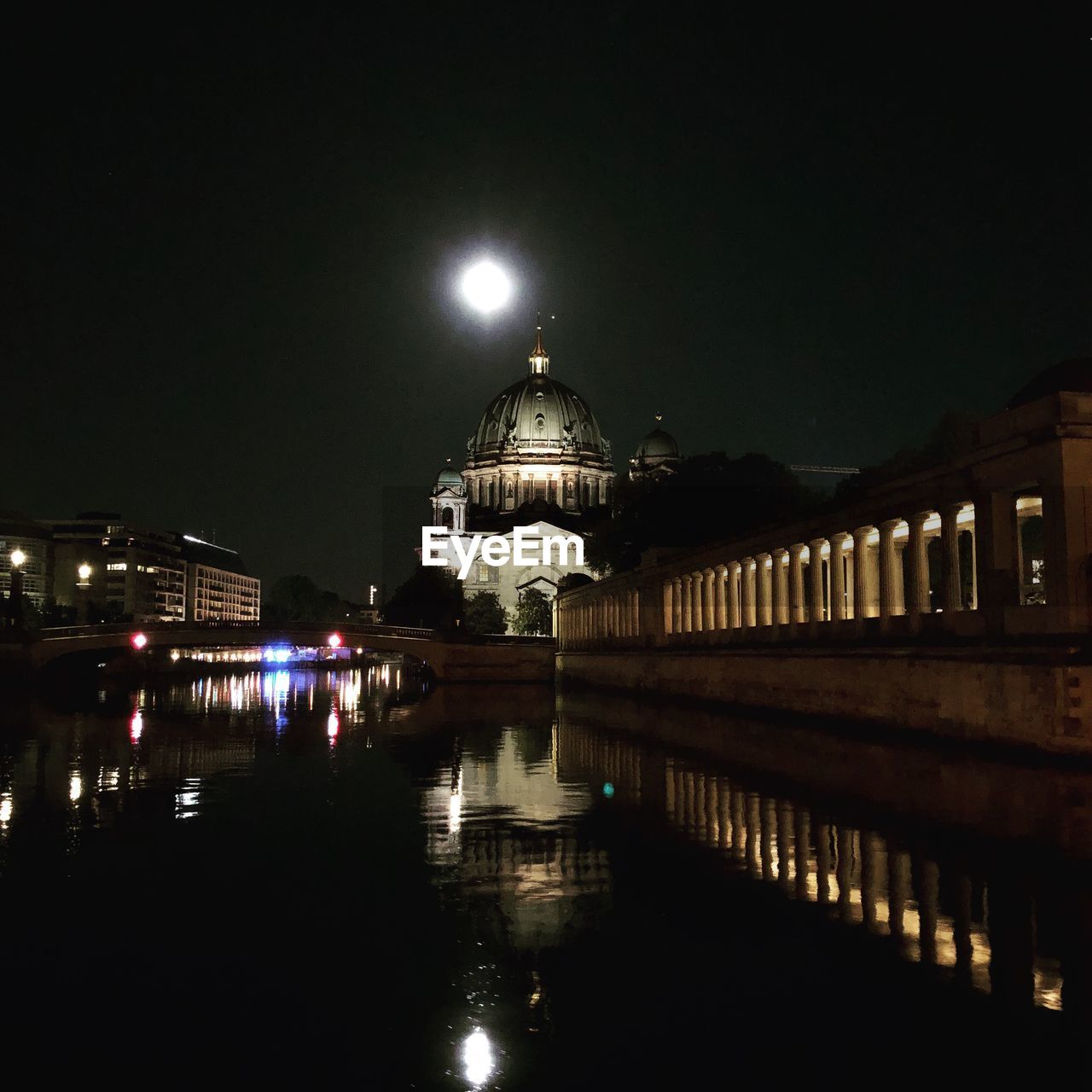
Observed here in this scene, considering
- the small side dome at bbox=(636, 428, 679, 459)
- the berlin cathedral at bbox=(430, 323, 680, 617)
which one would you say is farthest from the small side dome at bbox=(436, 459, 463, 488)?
the small side dome at bbox=(636, 428, 679, 459)

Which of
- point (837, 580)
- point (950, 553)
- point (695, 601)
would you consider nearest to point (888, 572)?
point (950, 553)

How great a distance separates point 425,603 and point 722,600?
276 ft

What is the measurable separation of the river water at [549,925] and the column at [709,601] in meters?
25.9

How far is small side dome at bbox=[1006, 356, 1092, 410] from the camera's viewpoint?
2908cm

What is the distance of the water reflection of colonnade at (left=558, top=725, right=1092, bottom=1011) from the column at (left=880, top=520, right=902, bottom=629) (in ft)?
43.3

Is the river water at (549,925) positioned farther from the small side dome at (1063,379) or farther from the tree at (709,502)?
the tree at (709,502)

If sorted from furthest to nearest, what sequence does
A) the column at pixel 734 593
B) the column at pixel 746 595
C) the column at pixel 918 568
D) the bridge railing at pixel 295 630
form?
the bridge railing at pixel 295 630 < the column at pixel 734 593 < the column at pixel 746 595 < the column at pixel 918 568

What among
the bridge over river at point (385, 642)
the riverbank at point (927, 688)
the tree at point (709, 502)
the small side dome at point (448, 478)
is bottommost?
the riverbank at point (927, 688)

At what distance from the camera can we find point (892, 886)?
34.4 ft

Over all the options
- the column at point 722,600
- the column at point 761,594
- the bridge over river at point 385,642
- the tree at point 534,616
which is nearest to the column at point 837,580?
the column at point 761,594

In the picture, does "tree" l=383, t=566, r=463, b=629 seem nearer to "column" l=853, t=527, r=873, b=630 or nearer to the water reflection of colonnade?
"column" l=853, t=527, r=873, b=630

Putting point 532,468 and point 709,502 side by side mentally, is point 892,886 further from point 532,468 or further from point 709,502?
point 532,468

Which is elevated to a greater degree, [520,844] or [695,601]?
[695,601]

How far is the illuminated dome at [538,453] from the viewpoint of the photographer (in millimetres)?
166000
